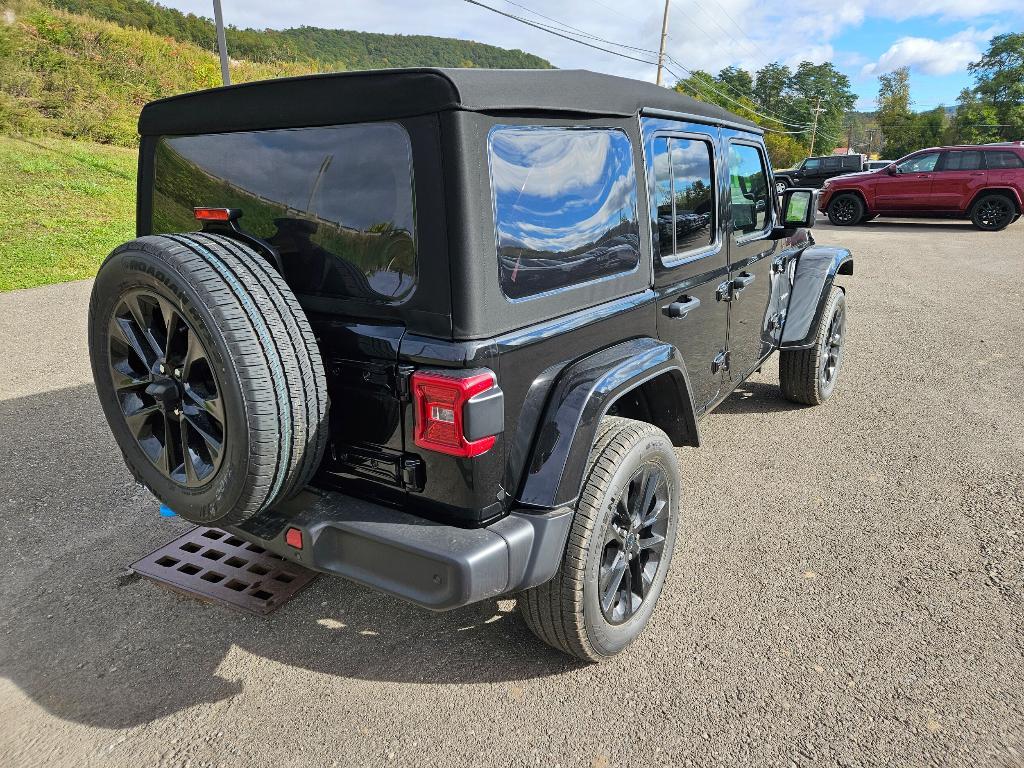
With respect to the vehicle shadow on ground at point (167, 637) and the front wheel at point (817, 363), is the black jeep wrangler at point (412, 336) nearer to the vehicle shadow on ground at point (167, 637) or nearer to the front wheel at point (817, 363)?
the vehicle shadow on ground at point (167, 637)

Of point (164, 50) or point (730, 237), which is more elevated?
point (164, 50)

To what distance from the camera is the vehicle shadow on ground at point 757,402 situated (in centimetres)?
508

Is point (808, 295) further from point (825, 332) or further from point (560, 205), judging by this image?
point (560, 205)

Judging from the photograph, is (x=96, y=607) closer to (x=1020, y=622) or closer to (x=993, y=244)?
(x=1020, y=622)

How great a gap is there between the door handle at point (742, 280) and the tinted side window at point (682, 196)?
1.20 feet

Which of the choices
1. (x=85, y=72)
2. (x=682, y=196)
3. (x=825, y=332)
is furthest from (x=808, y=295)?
(x=85, y=72)

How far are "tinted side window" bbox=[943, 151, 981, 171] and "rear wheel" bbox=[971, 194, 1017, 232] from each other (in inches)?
28.3

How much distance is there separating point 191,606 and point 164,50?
2509 cm

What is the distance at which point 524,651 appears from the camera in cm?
263

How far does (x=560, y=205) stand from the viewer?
2262 millimetres

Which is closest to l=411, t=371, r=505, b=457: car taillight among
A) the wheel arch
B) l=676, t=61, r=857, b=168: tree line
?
the wheel arch

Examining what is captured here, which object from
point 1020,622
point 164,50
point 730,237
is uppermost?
point 164,50

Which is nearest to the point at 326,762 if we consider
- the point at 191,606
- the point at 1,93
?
the point at 191,606

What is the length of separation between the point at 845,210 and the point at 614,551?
16787mm
